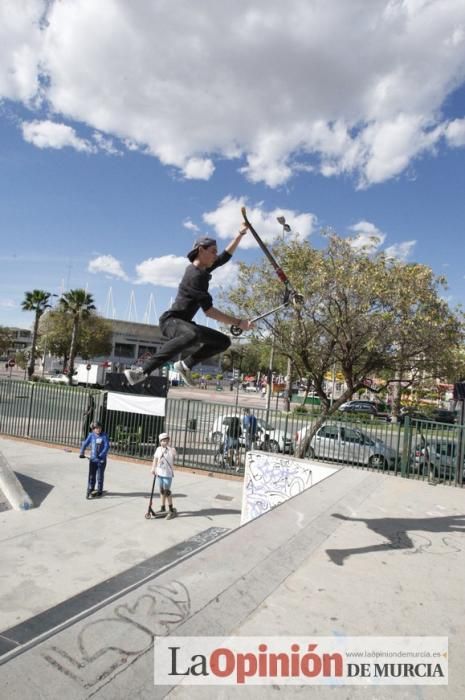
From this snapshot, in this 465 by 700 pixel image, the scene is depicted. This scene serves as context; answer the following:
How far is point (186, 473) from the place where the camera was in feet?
49.1

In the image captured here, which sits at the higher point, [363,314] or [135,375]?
[363,314]

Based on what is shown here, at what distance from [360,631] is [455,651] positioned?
2.29ft

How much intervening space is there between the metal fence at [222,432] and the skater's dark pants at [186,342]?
A: 8952 millimetres

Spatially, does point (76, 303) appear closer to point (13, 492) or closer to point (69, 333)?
point (69, 333)

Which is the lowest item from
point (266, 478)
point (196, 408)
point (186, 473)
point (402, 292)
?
point (186, 473)

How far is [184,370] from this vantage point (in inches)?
177

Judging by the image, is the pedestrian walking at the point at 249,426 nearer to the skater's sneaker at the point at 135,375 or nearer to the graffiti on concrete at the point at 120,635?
the skater's sneaker at the point at 135,375

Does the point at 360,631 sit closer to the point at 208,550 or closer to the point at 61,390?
the point at 208,550

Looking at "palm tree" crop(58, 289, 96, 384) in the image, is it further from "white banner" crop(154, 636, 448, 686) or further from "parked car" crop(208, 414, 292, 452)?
"white banner" crop(154, 636, 448, 686)

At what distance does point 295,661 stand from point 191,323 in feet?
9.47

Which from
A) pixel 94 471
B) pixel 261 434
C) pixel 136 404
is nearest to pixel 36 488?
pixel 94 471

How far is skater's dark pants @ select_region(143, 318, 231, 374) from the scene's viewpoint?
420 cm

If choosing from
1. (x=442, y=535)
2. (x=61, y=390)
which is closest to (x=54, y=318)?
(x=61, y=390)

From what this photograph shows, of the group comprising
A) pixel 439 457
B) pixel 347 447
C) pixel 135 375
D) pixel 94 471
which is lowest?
pixel 94 471
